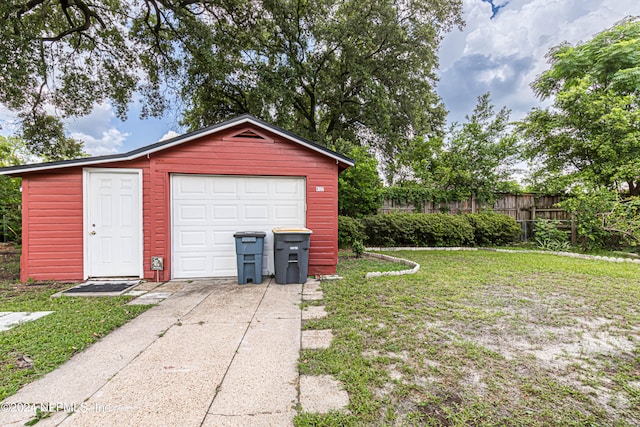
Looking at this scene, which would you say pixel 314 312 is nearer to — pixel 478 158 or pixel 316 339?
pixel 316 339

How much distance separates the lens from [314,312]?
3.44 m

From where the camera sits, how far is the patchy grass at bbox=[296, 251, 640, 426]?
1.69 m

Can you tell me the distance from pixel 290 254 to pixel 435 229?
20.4 ft

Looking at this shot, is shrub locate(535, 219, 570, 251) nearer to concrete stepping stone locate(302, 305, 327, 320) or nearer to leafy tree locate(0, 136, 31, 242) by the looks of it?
concrete stepping stone locate(302, 305, 327, 320)

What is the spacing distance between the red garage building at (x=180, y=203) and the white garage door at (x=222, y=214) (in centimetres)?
2

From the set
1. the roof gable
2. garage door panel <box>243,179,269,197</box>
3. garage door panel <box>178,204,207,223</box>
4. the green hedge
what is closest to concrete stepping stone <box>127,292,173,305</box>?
garage door panel <box>178,204,207,223</box>

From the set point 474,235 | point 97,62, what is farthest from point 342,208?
point 97,62

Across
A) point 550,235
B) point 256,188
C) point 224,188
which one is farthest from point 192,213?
point 550,235

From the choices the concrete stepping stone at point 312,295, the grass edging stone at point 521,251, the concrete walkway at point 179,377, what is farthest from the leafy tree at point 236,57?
the concrete walkway at point 179,377

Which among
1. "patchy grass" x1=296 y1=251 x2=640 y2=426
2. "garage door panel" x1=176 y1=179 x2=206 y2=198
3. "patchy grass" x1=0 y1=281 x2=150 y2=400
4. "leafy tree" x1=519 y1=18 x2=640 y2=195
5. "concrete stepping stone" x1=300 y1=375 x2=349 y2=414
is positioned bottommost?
"patchy grass" x1=296 y1=251 x2=640 y2=426

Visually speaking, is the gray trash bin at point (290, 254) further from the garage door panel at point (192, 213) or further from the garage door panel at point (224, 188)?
the garage door panel at point (192, 213)

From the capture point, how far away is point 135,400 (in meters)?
1.77

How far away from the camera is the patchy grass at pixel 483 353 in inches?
66.5

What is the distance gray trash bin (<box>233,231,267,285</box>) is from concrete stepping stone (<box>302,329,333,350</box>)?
7.77 ft
